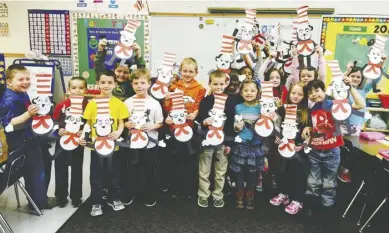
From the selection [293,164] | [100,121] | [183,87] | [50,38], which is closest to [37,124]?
[100,121]

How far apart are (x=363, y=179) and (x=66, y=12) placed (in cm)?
377

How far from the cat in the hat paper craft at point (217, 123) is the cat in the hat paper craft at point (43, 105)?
1155 millimetres

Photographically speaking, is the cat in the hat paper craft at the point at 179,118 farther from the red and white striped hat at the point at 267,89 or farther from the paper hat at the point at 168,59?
the red and white striped hat at the point at 267,89

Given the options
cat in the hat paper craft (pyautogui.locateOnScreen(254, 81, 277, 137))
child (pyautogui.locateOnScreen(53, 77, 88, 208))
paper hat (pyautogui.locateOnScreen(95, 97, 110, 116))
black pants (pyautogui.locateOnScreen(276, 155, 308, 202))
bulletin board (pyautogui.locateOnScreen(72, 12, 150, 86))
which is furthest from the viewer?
bulletin board (pyautogui.locateOnScreen(72, 12, 150, 86))

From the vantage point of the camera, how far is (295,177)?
284cm

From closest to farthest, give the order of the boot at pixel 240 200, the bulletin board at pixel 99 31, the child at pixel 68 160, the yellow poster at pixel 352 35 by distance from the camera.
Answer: the child at pixel 68 160, the boot at pixel 240 200, the yellow poster at pixel 352 35, the bulletin board at pixel 99 31

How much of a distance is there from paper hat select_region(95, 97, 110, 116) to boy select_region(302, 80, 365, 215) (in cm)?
147

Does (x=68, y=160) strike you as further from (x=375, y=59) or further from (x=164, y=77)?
(x=375, y=59)

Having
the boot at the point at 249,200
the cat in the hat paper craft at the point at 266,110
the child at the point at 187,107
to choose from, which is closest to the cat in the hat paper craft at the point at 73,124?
the child at the point at 187,107

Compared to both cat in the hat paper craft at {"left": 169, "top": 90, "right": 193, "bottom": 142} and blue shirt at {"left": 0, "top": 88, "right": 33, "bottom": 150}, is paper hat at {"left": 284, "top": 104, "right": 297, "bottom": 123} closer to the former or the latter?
cat in the hat paper craft at {"left": 169, "top": 90, "right": 193, "bottom": 142}

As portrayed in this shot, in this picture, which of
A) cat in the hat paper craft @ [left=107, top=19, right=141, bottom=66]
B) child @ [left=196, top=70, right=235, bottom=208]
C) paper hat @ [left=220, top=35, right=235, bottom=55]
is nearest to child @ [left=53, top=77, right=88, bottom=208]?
cat in the hat paper craft @ [left=107, top=19, right=141, bottom=66]

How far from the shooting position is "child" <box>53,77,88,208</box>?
8.75ft

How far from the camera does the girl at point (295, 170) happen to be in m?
2.67

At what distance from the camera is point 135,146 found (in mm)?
2609
